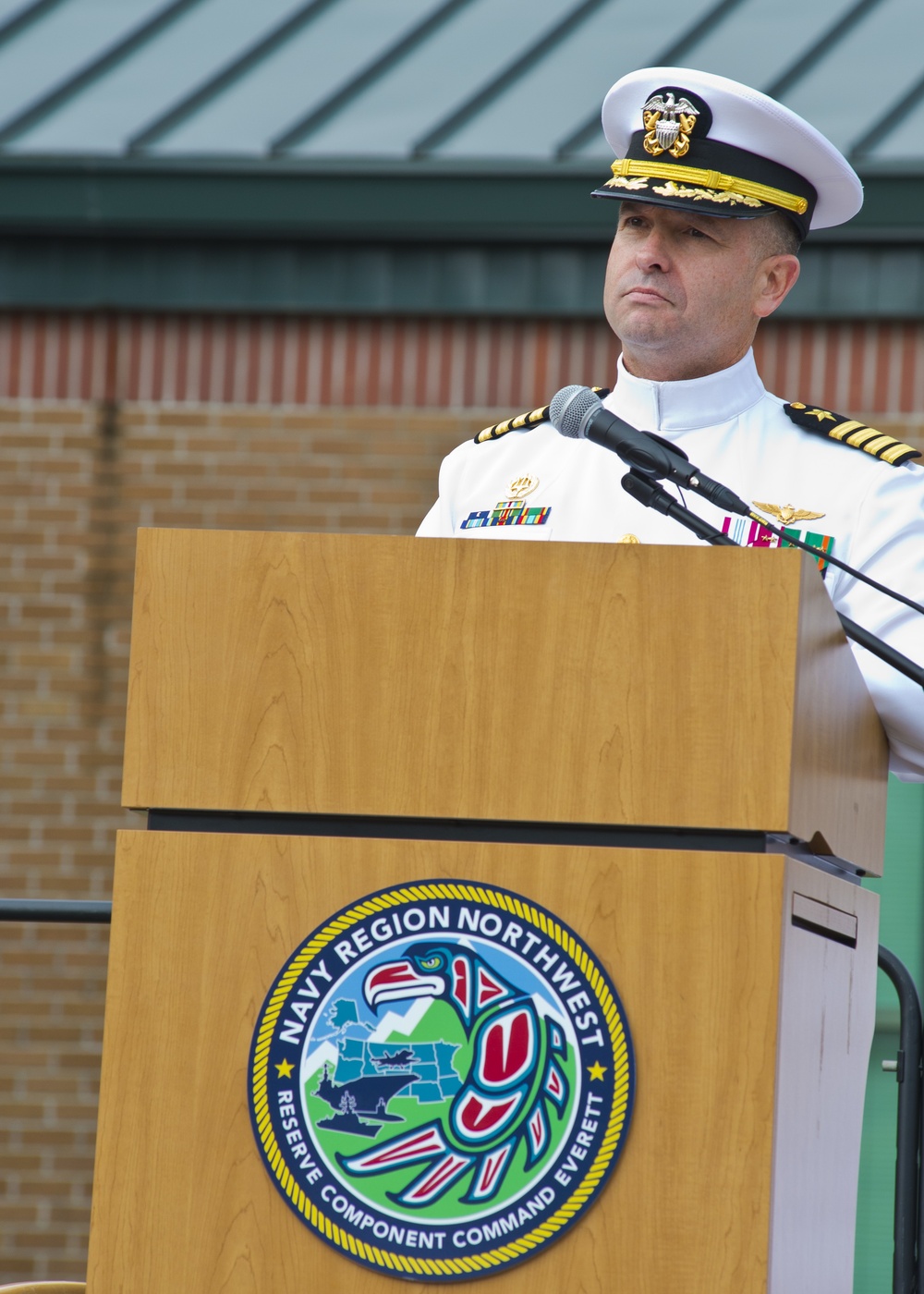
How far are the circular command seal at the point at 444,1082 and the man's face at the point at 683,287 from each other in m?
1.23

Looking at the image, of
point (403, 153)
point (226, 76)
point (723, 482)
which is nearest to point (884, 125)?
point (403, 153)

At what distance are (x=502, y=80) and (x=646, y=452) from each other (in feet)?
14.7

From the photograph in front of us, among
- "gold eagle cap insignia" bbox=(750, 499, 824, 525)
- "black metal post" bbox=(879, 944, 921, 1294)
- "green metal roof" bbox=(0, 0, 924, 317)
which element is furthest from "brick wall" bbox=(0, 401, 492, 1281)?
"gold eagle cap insignia" bbox=(750, 499, 824, 525)

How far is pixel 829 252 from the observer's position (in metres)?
5.64

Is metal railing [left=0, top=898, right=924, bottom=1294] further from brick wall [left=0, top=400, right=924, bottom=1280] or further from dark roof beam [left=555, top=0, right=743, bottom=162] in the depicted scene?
dark roof beam [left=555, top=0, right=743, bottom=162]

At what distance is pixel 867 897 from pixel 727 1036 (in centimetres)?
57

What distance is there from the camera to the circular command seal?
1.61 metres

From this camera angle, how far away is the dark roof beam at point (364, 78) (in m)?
5.91

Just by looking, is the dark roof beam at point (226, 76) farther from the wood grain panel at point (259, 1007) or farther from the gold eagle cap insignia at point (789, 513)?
the wood grain panel at point (259, 1007)

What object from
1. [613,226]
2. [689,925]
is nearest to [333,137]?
[613,226]

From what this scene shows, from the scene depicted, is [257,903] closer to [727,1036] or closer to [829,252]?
[727,1036]

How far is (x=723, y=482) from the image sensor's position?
2.67 metres

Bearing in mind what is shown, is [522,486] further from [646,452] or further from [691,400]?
[646,452]

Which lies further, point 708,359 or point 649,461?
point 708,359
